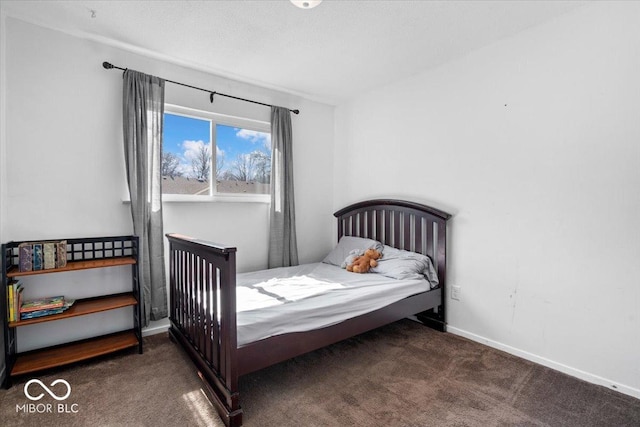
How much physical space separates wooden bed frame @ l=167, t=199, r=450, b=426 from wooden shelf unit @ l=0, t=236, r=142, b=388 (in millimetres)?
293

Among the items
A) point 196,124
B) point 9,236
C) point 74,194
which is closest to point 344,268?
point 196,124

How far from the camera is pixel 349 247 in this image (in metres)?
3.27

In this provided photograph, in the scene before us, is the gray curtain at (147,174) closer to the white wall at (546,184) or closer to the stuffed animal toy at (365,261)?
the stuffed animal toy at (365,261)

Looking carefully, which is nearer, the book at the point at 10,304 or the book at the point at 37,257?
the book at the point at 10,304

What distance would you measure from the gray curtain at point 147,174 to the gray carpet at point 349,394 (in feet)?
1.56

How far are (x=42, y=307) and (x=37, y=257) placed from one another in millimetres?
316

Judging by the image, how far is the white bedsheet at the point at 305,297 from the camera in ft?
5.82

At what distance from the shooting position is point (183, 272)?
2.25m

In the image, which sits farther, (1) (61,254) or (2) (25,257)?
(1) (61,254)

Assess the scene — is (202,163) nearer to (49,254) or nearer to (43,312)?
(49,254)

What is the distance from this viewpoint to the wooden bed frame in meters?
1.58

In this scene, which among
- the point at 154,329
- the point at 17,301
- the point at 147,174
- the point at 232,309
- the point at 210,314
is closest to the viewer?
the point at 232,309

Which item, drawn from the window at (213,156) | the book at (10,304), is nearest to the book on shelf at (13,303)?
the book at (10,304)

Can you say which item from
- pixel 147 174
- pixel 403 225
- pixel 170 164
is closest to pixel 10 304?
pixel 147 174
